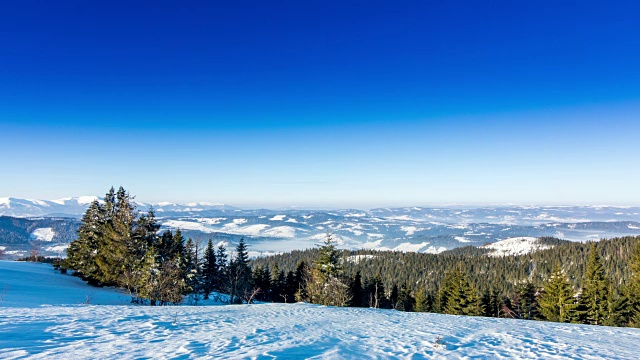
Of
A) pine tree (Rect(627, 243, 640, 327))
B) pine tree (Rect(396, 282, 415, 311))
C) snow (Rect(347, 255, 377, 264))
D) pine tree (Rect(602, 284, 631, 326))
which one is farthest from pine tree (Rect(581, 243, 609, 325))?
snow (Rect(347, 255, 377, 264))

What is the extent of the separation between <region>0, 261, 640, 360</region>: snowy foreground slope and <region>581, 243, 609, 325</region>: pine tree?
28.4m

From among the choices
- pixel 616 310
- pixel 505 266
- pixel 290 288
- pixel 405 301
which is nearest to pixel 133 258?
pixel 290 288

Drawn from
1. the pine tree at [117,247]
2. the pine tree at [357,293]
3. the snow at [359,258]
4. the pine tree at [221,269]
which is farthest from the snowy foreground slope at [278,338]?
the snow at [359,258]

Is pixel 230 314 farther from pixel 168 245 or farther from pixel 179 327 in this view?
pixel 168 245

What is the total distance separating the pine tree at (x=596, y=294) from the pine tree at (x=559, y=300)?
55.3 inches

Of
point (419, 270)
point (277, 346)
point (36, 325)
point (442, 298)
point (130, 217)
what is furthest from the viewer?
point (419, 270)

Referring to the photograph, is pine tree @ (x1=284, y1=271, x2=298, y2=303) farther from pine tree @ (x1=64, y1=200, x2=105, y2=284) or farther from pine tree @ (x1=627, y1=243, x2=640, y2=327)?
pine tree @ (x1=627, y1=243, x2=640, y2=327)

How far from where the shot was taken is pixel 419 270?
133m

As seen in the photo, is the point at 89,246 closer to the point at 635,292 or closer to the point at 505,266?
the point at 635,292

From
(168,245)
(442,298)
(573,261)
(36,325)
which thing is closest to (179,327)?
(36,325)

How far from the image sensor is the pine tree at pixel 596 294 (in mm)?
33531

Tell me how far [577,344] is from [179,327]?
12058 millimetres

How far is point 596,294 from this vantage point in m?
34.2

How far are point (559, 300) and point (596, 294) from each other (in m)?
4.83
